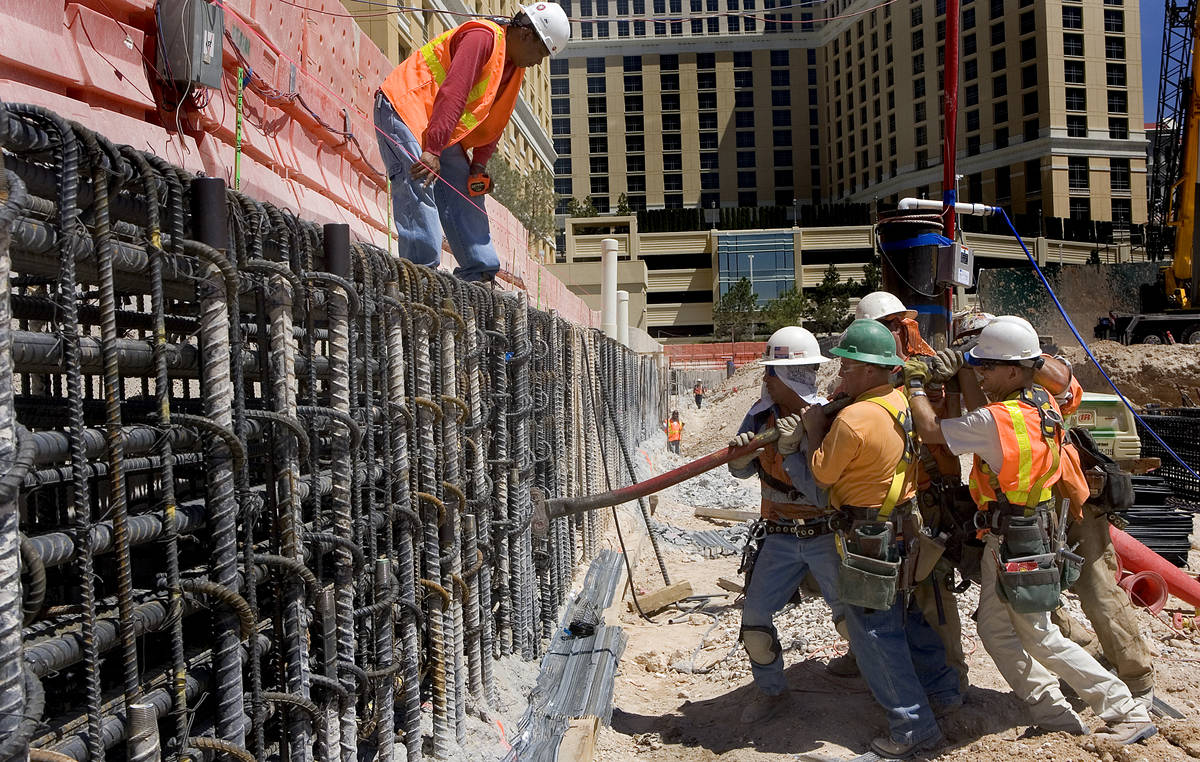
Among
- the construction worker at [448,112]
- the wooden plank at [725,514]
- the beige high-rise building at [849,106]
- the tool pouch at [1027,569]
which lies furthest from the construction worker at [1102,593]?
the beige high-rise building at [849,106]

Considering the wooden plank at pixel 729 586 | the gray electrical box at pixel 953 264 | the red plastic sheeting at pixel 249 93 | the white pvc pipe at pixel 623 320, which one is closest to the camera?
the red plastic sheeting at pixel 249 93

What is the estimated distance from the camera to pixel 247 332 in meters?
3.51

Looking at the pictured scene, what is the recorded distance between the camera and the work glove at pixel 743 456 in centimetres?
510

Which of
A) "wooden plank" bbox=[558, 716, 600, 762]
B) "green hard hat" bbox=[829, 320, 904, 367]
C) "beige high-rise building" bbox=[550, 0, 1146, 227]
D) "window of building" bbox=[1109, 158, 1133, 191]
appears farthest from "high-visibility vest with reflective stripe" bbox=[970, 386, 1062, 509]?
"window of building" bbox=[1109, 158, 1133, 191]

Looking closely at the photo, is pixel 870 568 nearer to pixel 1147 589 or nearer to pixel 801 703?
pixel 801 703

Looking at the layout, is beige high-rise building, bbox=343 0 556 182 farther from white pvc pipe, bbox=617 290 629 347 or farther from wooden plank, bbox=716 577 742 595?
white pvc pipe, bbox=617 290 629 347

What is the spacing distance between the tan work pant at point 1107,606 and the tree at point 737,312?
2888 inches

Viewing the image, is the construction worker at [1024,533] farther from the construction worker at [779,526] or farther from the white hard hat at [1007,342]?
the construction worker at [779,526]

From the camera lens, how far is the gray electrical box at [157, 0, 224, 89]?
7.21 meters

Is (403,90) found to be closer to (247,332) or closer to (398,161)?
(398,161)

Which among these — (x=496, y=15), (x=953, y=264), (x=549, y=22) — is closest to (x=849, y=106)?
(x=496, y=15)

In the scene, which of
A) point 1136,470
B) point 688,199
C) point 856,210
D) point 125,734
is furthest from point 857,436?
point 688,199

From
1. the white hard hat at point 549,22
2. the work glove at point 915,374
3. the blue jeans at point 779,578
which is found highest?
the white hard hat at point 549,22

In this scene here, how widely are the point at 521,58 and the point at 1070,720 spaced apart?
4751 mm
